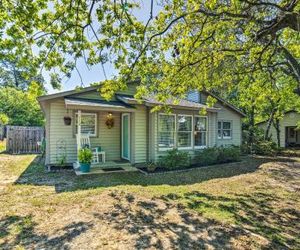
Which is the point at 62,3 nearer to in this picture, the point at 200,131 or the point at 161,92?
the point at 161,92

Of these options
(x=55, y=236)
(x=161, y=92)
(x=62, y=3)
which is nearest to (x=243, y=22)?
(x=161, y=92)

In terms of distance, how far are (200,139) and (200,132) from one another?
0.40 meters

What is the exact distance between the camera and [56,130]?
10.2 meters

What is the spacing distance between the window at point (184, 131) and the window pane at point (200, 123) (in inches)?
19.1

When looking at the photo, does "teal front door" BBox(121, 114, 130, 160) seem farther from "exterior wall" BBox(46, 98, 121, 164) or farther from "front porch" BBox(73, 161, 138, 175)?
"front porch" BBox(73, 161, 138, 175)

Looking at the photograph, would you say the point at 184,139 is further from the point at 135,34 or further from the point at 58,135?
the point at 135,34

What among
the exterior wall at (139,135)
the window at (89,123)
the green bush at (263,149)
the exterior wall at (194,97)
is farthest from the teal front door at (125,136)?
the green bush at (263,149)

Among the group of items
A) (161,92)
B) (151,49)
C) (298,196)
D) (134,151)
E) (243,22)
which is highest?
(243,22)

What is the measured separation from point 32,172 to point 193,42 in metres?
7.77

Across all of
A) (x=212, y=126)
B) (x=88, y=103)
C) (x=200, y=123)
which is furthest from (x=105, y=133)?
(x=212, y=126)

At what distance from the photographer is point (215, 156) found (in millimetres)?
12250

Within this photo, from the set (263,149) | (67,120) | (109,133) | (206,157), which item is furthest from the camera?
(263,149)

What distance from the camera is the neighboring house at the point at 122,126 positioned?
10.1m

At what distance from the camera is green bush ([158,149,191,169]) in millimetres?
10555
